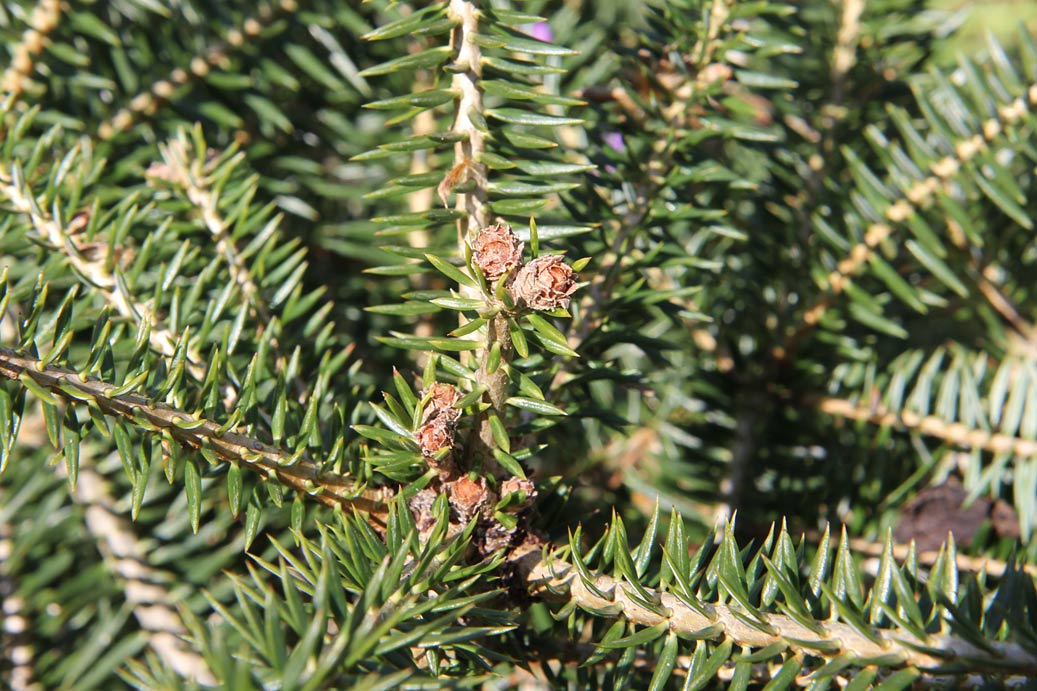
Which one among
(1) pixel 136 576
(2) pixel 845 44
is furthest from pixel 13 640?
(2) pixel 845 44

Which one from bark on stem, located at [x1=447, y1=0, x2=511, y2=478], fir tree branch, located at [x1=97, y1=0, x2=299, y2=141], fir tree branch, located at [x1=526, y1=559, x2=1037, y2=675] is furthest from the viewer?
fir tree branch, located at [x1=97, y1=0, x2=299, y2=141]

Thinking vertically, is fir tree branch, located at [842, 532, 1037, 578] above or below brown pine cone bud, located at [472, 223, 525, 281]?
below

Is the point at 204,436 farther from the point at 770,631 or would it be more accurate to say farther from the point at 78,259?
the point at 770,631

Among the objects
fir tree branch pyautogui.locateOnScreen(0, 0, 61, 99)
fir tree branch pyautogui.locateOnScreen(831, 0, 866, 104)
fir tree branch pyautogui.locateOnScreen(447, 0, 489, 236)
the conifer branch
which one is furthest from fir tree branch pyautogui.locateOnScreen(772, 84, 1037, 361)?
Answer: fir tree branch pyautogui.locateOnScreen(0, 0, 61, 99)

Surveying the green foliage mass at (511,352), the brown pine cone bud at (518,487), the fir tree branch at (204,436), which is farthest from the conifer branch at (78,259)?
the brown pine cone bud at (518,487)

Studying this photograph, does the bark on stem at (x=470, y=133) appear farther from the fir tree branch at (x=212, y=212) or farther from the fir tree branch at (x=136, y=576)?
the fir tree branch at (x=136, y=576)

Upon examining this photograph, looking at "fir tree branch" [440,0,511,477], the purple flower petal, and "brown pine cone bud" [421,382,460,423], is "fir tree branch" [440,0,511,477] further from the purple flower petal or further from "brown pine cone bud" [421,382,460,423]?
the purple flower petal

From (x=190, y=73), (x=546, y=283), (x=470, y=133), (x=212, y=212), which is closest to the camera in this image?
(x=546, y=283)
